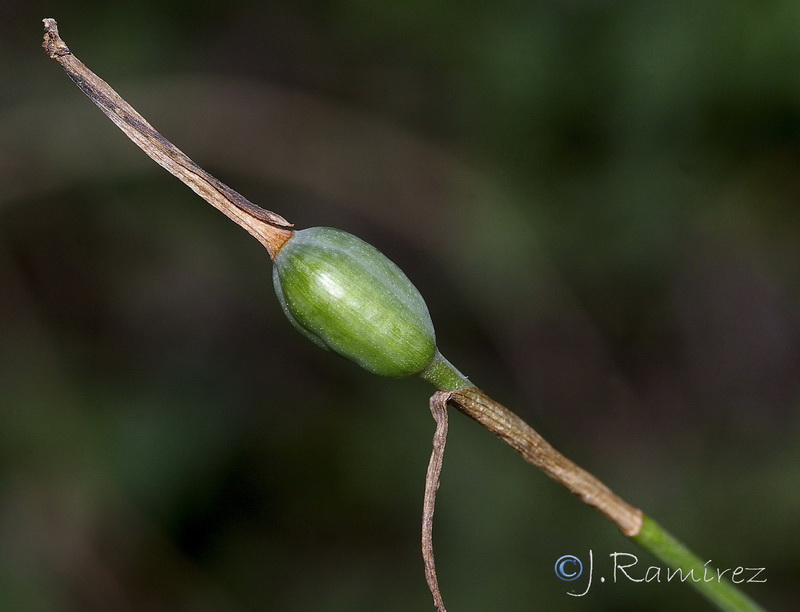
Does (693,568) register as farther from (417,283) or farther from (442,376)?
(417,283)

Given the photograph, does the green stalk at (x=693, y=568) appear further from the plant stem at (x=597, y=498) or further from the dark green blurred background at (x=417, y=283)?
the dark green blurred background at (x=417, y=283)

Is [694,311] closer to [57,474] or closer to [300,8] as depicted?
[300,8]

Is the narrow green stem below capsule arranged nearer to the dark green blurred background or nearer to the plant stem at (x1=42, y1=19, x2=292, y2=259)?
the plant stem at (x1=42, y1=19, x2=292, y2=259)

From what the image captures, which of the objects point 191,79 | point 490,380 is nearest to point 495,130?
point 490,380

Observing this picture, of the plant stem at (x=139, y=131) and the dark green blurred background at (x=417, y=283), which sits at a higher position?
the plant stem at (x=139, y=131)

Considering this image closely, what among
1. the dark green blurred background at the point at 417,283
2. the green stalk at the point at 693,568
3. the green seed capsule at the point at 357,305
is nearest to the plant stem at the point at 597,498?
the green stalk at the point at 693,568

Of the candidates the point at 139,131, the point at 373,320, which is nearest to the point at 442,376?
the point at 373,320
